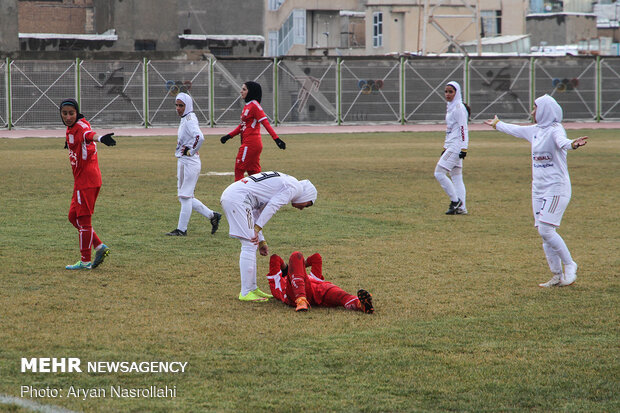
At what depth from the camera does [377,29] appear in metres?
70.1

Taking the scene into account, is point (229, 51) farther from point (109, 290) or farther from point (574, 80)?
point (109, 290)

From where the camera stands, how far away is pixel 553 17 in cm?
8438

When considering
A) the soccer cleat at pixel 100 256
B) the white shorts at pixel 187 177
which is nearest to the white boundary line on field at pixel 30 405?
the soccer cleat at pixel 100 256

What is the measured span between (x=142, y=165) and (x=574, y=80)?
28.3 meters

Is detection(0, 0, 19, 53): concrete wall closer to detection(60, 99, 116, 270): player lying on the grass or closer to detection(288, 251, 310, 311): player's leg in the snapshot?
detection(60, 99, 116, 270): player lying on the grass

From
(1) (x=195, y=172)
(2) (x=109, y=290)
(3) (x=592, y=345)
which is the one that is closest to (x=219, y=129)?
(1) (x=195, y=172)

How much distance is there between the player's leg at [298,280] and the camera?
841 cm

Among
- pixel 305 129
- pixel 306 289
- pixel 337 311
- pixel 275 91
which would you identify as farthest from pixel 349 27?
pixel 337 311

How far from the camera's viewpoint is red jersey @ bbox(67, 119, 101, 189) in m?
10.3

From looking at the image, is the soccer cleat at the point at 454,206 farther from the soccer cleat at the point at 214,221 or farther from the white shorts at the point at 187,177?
the white shorts at the point at 187,177

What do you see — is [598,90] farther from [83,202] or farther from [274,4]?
[83,202]

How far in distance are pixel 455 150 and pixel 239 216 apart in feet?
27.1

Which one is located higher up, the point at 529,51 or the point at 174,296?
the point at 529,51

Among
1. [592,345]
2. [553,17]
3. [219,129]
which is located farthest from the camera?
[553,17]
